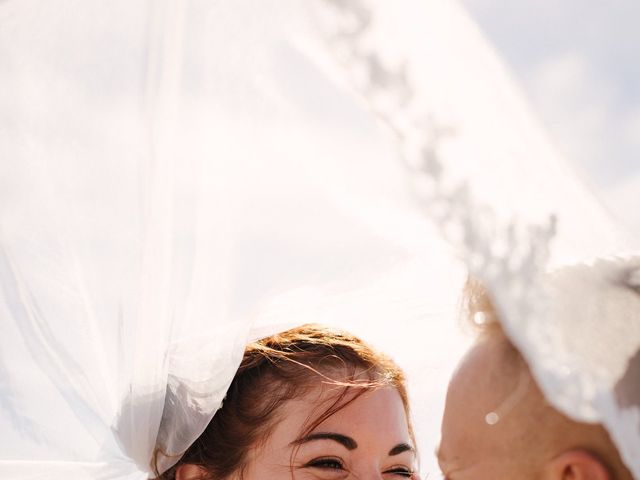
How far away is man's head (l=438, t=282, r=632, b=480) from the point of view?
100 centimetres

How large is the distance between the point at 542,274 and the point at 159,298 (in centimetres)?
104

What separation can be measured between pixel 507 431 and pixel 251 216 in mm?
657

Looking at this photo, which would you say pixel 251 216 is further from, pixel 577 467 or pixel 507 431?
pixel 577 467

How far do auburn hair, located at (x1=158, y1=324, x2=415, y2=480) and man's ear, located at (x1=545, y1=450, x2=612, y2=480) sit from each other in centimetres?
114

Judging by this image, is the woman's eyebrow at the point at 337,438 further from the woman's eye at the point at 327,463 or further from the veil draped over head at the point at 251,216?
the veil draped over head at the point at 251,216

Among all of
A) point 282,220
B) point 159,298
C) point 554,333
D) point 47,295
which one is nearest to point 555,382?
point 554,333

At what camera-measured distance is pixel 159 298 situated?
66.3 inches

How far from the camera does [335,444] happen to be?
6.71 feet

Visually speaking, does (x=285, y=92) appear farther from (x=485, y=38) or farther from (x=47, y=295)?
(x=47, y=295)

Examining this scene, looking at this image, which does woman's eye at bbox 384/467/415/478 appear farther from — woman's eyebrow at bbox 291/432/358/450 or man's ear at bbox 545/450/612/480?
man's ear at bbox 545/450/612/480

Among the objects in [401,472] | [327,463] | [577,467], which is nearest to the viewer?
[577,467]

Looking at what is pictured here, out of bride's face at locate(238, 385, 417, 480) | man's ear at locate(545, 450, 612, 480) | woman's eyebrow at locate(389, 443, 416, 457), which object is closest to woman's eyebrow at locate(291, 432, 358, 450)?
bride's face at locate(238, 385, 417, 480)

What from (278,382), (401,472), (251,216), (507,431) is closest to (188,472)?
(278,382)

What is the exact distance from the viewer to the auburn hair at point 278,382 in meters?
2.17
